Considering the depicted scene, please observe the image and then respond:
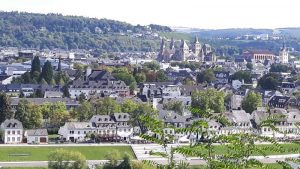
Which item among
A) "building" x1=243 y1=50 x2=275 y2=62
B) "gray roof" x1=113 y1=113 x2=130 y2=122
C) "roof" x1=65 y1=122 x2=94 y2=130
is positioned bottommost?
"building" x1=243 y1=50 x2=275 y2=62

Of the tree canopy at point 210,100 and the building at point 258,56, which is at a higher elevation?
the tree canopy at point 210,100

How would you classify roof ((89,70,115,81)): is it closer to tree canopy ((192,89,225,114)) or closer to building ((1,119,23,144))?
tree canopy ((192,89,225,114))

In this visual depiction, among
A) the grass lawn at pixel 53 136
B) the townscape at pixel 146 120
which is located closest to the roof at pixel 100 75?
the townscape at pixel 146 120

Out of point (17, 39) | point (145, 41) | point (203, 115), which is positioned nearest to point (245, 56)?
point (145, 41)

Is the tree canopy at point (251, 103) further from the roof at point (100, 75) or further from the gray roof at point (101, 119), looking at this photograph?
the roof at point (100, 75)

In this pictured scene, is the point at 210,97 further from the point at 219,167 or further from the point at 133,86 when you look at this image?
the point at 219,167

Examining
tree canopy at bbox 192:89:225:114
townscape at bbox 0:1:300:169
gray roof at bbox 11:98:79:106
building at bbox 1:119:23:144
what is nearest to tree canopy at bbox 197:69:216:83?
townscape at bbox 0:1:300:169

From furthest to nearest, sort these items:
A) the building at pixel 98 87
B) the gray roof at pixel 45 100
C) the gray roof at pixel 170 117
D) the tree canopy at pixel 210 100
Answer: the building at pixel 98 87 → the tree canopy at pixel 210 100 → the gray roof at pixel 45 100 → the gray roof at pixel 170 117
